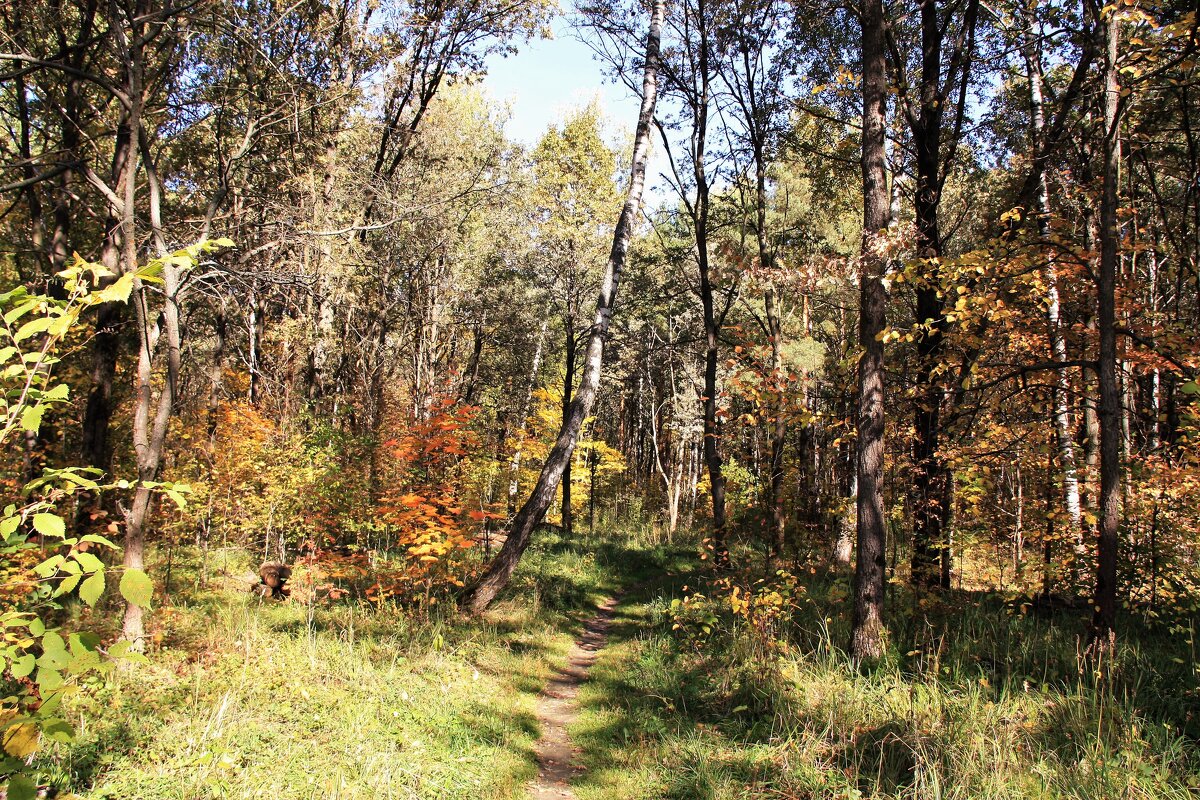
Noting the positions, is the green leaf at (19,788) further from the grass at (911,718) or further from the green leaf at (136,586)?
the grass at (911,718)

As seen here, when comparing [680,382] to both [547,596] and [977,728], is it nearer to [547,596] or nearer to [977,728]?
[547,596]

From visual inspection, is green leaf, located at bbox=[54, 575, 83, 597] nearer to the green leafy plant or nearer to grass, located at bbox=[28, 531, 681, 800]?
the green leafy plant

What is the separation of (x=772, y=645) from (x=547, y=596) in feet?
17.2

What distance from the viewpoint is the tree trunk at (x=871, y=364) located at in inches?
239

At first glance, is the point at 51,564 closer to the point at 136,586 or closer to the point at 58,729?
the point at 136,586

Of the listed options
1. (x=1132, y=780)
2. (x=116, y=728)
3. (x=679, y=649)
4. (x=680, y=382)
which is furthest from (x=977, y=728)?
(x=680, y=382)

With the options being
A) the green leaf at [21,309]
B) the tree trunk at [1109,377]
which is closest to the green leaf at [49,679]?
the green leaf at [21,309]

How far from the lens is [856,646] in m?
6.02

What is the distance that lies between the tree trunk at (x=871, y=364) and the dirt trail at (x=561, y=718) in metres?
3.04

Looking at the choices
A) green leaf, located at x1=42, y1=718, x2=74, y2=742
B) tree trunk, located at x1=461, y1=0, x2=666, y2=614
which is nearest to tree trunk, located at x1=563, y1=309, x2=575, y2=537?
tree trunk, located at x1=461, y1=0, x2=666, y2=614

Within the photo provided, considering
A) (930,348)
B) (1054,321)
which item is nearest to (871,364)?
(930,348)

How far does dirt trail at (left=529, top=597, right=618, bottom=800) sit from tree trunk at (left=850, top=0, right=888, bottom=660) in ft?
9.97

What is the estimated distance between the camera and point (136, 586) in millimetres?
1438

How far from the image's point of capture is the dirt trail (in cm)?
504
